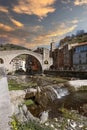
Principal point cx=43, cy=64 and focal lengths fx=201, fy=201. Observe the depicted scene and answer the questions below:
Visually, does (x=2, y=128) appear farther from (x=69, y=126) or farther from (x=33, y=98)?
(x=33, y=98)

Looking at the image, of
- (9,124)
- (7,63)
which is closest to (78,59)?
(7,63)

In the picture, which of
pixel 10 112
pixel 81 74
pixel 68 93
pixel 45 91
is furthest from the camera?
pixel 81 74

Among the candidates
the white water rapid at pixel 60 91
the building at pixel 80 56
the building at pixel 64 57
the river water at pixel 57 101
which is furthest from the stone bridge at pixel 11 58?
the river water at pixel 57 101

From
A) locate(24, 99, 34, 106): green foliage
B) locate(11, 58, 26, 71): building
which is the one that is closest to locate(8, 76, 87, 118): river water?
locate(24, 99, 34, 106): green foliage

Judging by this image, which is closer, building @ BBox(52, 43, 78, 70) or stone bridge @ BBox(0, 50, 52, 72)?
building @ BBox(52, 43, 78, 70)

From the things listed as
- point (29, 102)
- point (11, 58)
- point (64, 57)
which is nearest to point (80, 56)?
point (64, 57)

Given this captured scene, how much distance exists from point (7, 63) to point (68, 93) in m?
54.4

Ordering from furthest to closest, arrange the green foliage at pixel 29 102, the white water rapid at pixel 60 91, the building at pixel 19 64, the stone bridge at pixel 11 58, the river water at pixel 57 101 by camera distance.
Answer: the building at pixel 19 64
the stone bridge at pixel 11 58
the white water rapid at pixel 60 91
the green foliage at pixel 29 102
the river water at pixel 57 101

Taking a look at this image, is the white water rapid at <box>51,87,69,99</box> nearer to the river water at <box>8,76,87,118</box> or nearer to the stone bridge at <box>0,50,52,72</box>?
the river water at <box>8,76,87,118</box>

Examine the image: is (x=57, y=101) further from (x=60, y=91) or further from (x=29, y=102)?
(x=60, y=91)

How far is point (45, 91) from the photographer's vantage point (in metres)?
21.1

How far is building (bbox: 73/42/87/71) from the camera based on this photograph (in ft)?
195

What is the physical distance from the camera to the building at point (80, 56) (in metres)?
59.6

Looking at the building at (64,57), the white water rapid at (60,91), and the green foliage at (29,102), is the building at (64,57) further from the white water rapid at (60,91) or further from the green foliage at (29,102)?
the green foliage at (29,102)
